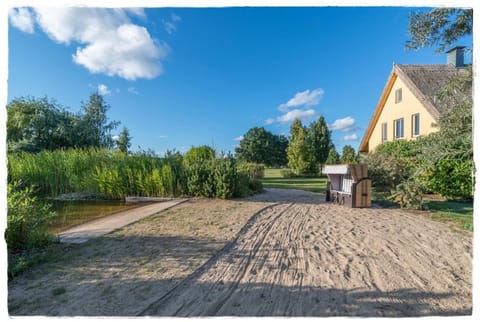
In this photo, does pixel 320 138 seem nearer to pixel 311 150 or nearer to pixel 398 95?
pixel 311 150

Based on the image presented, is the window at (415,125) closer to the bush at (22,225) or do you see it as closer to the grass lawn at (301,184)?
the grass lawn at (301,184)

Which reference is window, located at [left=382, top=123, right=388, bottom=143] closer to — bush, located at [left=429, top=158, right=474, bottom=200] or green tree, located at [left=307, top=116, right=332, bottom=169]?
bush, located at [left=429, top=158, right=474, bottom=200]

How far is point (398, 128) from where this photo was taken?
13828mm

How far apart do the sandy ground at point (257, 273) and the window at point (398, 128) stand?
37.6ft

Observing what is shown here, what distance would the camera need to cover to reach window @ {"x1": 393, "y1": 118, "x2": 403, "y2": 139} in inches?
531

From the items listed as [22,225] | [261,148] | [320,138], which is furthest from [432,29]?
[261,148]

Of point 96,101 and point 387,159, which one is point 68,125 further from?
point 387,159

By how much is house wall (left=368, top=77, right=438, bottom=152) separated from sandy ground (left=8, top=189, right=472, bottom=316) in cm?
973

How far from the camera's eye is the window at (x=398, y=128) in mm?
13493

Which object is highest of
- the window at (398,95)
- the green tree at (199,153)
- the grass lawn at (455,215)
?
the window at (398,95)

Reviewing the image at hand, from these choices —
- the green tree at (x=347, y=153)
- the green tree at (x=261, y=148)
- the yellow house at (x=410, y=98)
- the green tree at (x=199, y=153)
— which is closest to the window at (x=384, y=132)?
the yellow house at (x=410, y=98)

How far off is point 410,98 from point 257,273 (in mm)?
15060

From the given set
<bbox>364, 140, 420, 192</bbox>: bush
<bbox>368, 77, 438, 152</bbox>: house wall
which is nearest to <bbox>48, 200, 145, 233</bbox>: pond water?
<bbox>364, 140, 420, 192</bbox>: bush
